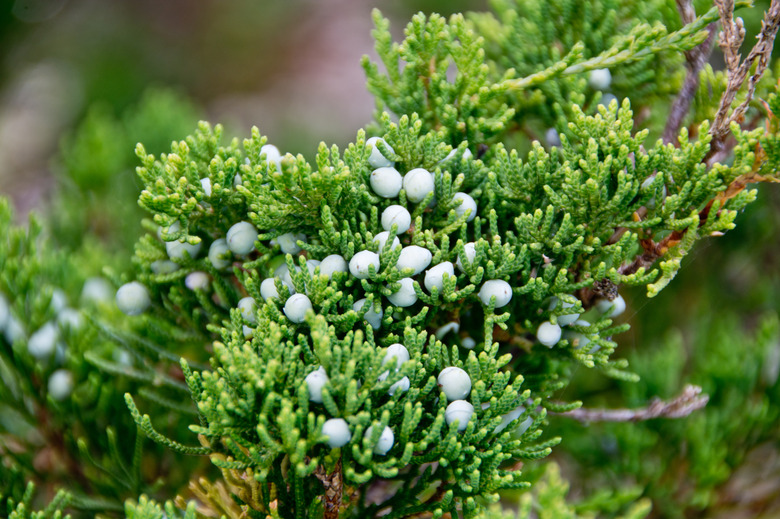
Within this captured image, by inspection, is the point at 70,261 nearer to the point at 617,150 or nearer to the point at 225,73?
the point at 617,150

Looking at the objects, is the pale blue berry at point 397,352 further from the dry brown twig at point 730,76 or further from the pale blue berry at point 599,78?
the pale blue berry at point 599,78

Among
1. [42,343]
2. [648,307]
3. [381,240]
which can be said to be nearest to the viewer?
[381,240]

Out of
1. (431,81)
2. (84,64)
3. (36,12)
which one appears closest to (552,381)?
(431,81)

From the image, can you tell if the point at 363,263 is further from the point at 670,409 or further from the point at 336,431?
the point at 670,409

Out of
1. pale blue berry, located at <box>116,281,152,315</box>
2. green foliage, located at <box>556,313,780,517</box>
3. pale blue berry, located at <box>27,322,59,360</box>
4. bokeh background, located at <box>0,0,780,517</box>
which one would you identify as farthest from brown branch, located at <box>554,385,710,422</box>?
pale blue berry, located at <box>27,322,59,360</box>

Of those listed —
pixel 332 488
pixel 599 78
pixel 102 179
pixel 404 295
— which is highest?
pixel 102 179

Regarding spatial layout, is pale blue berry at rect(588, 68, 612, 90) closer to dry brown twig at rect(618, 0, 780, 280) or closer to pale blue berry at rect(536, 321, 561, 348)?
dry brown twig at rect(618, 0, 780, 280)

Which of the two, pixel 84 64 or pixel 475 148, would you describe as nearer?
pixel 475 148

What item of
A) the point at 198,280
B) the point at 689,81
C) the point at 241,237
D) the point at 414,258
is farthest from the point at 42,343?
the point at 689,81

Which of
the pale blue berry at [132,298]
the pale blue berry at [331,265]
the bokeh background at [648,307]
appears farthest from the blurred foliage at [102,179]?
the pale blue berry at [331,265]
